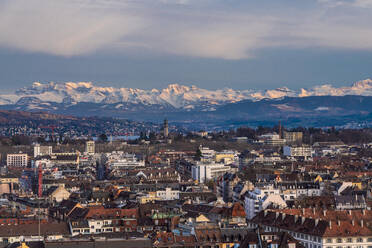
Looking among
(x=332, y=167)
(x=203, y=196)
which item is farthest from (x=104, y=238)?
(x=332, y=167)

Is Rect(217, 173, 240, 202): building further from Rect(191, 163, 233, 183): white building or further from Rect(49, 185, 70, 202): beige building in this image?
Rect(191, 163, 233, 183): white building

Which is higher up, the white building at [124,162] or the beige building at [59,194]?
the white building at [124,162]

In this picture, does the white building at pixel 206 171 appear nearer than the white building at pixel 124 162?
Yes

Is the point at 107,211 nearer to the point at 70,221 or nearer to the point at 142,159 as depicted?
the point at 70,221

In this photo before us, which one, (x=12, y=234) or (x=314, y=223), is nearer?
(x=314, y=223)

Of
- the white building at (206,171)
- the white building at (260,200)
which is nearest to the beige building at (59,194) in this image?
the white building at (260,200)

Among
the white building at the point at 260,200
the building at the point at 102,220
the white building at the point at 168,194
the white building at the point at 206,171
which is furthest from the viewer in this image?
the white building at the point at 206,171

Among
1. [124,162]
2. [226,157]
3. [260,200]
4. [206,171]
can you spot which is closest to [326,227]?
[260,200]

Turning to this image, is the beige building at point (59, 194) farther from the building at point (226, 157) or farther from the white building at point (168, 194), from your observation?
the building at point (226, 157)

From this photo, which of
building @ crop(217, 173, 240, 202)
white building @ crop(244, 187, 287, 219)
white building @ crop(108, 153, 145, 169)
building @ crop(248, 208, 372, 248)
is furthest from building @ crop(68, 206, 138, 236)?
white building @ crop(108, 153, 145, 169)
